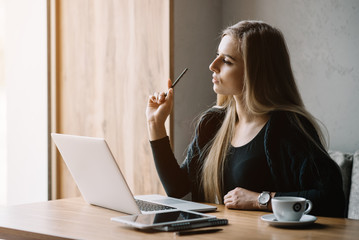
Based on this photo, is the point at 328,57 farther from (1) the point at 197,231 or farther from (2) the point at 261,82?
(1) the point at 197,231

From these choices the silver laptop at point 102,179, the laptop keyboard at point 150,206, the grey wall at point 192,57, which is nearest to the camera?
the silver laptop at point 102,179

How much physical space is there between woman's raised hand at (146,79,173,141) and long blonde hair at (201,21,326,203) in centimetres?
20

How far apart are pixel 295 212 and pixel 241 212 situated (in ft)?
0.82

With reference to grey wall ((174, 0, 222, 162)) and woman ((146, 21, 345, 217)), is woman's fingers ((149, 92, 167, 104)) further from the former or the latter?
grey wall ((174, 0, 222, 162))

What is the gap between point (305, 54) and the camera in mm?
2639

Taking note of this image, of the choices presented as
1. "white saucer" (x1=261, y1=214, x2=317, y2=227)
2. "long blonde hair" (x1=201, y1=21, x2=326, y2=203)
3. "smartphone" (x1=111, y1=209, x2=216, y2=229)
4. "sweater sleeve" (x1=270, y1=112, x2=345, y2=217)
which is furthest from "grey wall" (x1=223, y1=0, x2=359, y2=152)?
"smartphone" (x1=111, y1=209, x2=216, y2=229)

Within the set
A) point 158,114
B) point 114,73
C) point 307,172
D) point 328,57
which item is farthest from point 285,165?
point 114,73

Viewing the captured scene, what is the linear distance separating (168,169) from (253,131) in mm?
314

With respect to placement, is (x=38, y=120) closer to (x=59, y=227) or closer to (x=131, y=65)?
(x=131, y=65)

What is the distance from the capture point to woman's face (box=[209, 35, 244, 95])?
169cm

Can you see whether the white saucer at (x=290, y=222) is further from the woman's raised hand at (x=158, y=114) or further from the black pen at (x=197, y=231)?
the woman's raised hand at (x=158, y=114)

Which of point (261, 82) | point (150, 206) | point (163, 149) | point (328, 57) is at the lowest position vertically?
point (150, 206)

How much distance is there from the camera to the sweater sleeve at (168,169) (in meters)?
1.73

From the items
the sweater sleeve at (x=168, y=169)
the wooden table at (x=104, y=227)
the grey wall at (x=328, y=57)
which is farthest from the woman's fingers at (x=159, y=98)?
the grey wall at (x=328, y=57)
